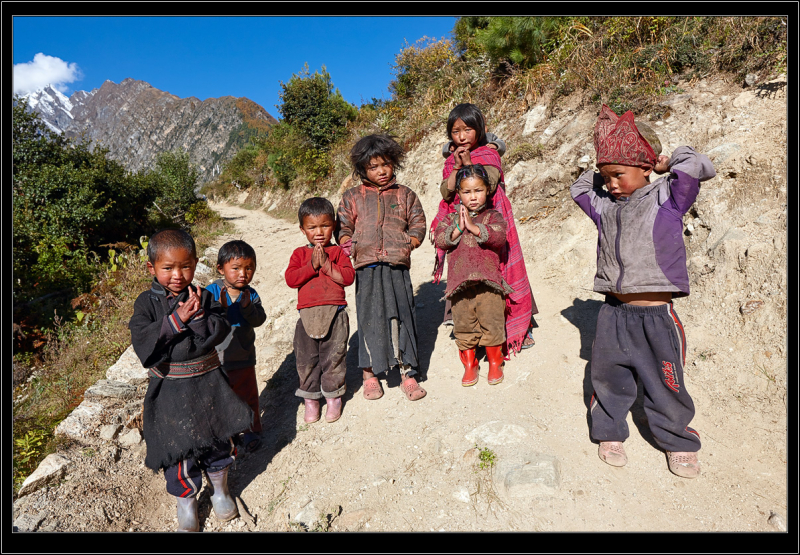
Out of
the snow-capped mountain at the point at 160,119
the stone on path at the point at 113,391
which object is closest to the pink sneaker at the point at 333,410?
the stone on path at the point at 113,391

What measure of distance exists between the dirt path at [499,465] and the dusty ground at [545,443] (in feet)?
0.03

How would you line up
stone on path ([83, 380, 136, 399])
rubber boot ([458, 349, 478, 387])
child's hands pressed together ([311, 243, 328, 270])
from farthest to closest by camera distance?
1. stone on path ([83, 380, 136, 399])
2. rubber boot ([458, 349, 478, 387])
3. child's hands pressed together ([311, 243, 328, 270])

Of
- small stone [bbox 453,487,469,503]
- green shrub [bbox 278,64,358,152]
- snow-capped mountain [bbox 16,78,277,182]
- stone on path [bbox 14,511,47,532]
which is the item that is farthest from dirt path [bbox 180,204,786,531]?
snow-capped mountain [bbox 16,78,277,182]

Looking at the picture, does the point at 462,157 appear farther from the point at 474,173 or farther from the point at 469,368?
the point at 469,368

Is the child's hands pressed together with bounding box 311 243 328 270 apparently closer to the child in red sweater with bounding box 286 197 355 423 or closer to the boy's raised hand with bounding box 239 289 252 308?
the child in red sweater with bounding box 286 197 355 423

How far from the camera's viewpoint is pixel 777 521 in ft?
6.51

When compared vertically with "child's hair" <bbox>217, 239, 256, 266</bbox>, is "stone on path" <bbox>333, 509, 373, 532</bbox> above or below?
below

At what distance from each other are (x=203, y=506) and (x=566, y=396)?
2521 mm

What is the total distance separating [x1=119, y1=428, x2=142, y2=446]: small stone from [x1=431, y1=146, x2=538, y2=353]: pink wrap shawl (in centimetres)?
291

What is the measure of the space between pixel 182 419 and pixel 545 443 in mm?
2102

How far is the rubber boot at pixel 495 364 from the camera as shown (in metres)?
3.26

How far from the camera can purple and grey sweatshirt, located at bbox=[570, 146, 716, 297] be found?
6.99 feet

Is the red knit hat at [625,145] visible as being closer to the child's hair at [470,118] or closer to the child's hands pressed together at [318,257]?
the child's hair at [470,118]

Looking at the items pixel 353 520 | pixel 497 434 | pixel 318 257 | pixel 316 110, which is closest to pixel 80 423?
pixel 318 257
